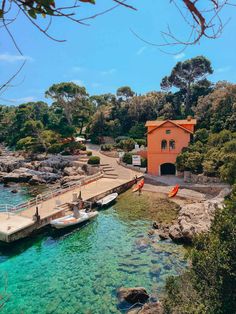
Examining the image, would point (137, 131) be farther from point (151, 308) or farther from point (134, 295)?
point (151, 308)

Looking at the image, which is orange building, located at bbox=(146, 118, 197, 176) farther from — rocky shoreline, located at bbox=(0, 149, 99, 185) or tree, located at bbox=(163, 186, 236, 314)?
tree, located at bbox=(163, 186, 236, 314)

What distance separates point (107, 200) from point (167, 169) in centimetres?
1234

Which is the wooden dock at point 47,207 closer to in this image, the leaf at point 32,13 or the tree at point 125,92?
the leaf at point 32,13

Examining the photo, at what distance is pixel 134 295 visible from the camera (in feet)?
37.1

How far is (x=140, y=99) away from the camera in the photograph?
5747 cm

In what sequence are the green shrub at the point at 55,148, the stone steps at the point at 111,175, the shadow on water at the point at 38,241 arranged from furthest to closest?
the green shrub at the point at 55,148 → the stone steps at the point at 111,175 → the shadow on water at the point at 38,241

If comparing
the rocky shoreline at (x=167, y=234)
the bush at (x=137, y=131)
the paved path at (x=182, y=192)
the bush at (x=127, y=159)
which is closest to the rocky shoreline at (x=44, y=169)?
the bush at (x=127, y=159)

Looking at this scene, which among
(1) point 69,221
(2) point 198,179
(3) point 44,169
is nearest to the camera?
(1) point 69,221

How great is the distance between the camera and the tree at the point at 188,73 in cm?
5619

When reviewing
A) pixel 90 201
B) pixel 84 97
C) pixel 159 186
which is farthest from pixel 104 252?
pixel 84 97

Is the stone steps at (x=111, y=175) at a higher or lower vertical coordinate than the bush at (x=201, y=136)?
lower

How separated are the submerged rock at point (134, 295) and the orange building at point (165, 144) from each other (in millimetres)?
22956

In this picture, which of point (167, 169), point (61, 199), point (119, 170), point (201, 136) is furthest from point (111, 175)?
point (201, 136)

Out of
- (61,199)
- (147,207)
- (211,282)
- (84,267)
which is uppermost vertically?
(211,282)
